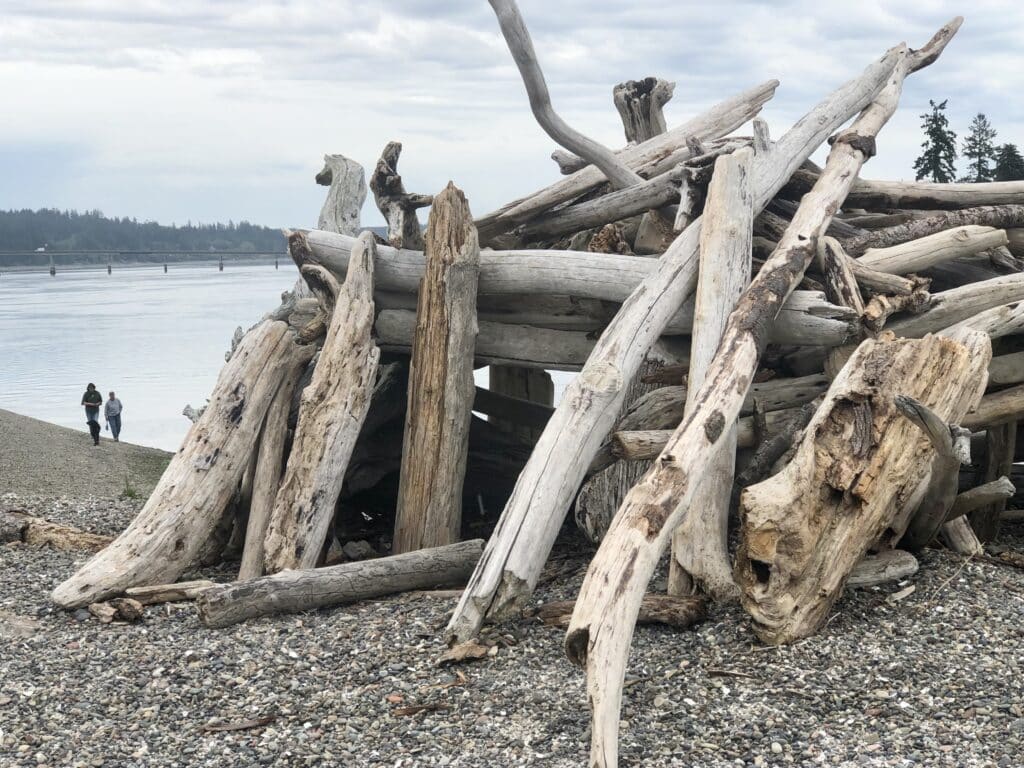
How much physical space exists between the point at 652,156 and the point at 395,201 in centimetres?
245

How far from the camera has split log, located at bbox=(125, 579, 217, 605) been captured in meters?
6.89

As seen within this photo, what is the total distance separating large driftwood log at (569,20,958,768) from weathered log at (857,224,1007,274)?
0.51m

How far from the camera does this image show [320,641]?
6000mm

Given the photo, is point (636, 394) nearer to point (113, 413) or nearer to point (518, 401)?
point (518, 401)

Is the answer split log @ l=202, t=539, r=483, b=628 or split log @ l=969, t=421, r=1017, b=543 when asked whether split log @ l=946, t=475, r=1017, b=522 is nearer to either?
split log @ l=969, t=421, r=1017, b=543

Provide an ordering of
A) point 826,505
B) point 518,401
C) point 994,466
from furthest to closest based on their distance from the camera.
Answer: point 518,401
point 994,466
point 826,505

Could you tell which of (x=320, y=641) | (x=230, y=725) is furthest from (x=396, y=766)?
(x=320, y=641)

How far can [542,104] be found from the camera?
24.9ft

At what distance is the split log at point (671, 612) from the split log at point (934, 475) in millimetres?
1169

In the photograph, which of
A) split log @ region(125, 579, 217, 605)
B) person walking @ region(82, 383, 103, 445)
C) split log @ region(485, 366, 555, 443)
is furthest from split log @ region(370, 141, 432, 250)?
person walking @ region(82, 383, 103, 445)

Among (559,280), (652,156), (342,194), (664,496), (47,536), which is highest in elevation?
(652,156)

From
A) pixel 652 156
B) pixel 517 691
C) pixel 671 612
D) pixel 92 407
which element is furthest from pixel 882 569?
pixel 92 407

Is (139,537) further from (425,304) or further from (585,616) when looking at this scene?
(585,616)

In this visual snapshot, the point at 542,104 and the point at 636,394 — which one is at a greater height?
the point at 542,104
